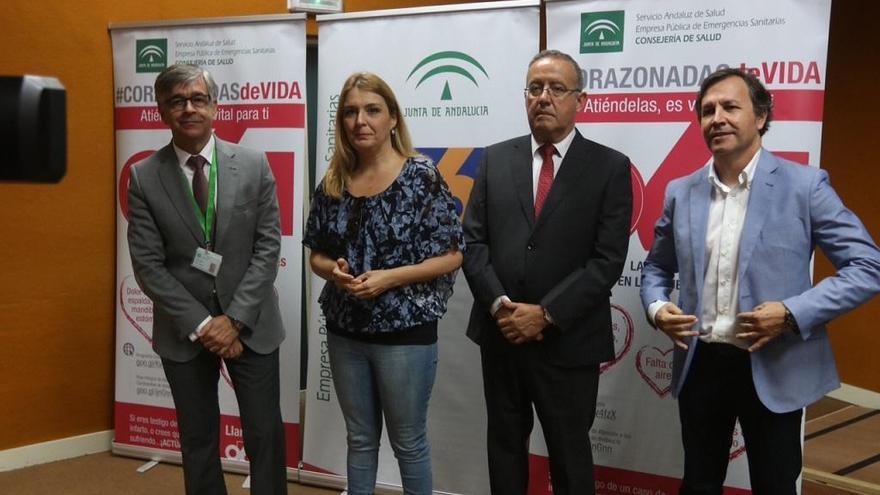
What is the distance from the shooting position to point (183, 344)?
A: 2514mm

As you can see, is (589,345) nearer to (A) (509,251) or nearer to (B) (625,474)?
(A) (509,251)

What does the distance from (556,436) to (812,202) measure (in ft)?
3.23

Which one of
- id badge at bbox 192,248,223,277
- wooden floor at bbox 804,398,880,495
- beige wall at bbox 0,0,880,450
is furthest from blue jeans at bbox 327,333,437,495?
wooden floor at bbox 804,398,880,495

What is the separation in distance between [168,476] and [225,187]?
63.4 inches

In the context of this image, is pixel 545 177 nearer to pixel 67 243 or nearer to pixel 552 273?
pixel 552 273

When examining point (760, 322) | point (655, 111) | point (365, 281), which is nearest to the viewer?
point (760, 322)

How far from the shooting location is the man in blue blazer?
1979mm

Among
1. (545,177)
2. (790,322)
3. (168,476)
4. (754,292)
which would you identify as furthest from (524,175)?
(168,476)

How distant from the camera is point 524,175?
2375 mm

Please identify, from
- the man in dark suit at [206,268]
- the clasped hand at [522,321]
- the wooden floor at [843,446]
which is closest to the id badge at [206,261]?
the man in dark suit at [206,268]

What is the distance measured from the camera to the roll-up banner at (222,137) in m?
3.31

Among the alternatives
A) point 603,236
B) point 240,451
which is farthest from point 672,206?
point 240,451

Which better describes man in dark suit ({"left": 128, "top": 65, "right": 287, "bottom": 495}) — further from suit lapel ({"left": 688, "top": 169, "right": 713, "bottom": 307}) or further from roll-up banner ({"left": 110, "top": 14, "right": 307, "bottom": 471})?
suit lapel ({"left": 688, "top": 169, "right": 713, "bottom": 307})

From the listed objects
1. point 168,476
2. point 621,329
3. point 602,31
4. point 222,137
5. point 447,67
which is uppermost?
point 602,31
